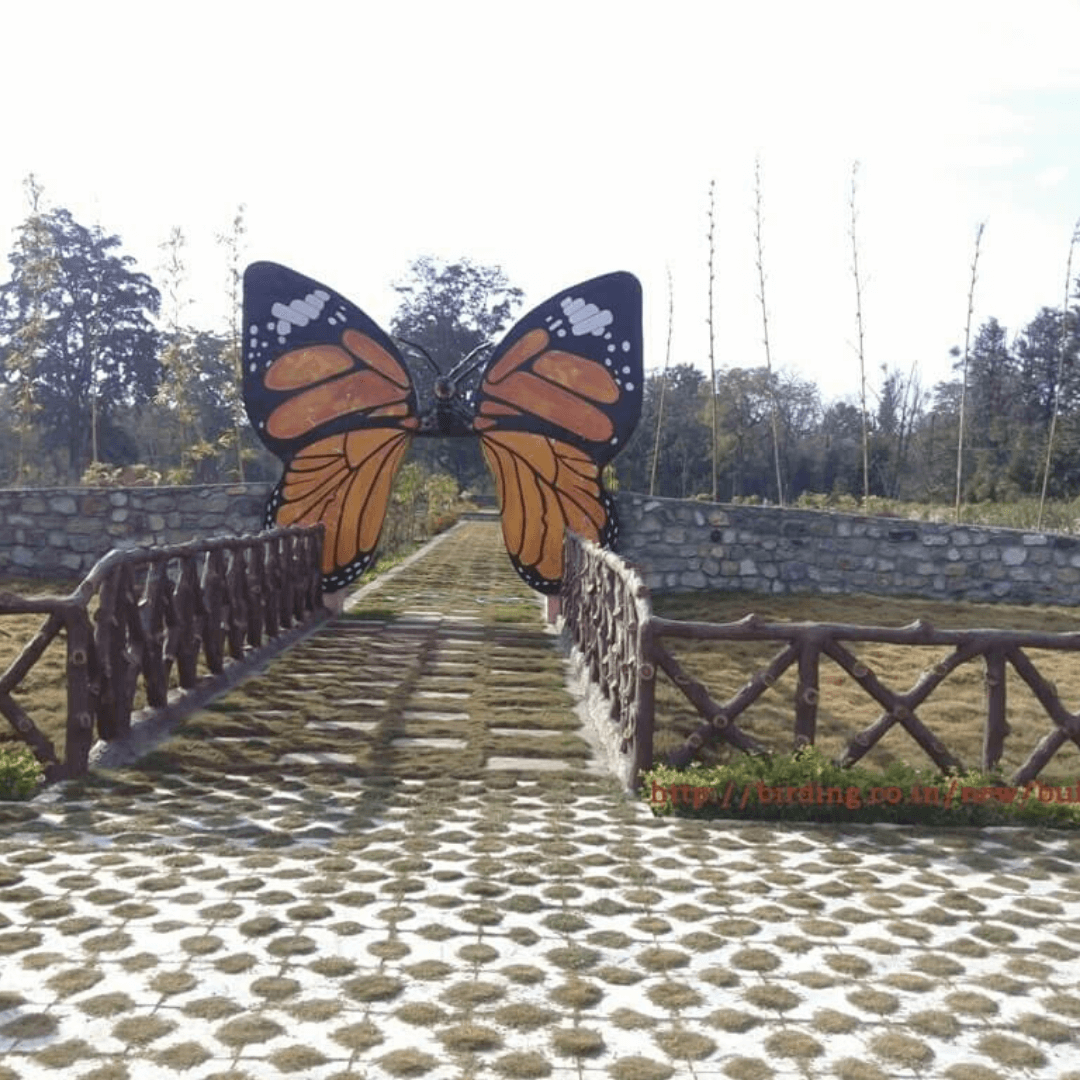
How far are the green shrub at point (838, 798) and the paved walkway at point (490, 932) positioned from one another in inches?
4.7

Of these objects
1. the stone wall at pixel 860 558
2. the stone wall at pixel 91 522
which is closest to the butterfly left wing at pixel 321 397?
the stone wall at pixel 91 522

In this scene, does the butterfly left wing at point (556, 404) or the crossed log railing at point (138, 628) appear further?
the butterfly left wing at point (556, 404)

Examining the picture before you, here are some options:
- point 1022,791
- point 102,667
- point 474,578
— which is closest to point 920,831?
point 1022,791

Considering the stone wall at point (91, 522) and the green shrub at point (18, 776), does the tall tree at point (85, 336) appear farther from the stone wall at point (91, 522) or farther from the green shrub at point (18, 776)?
the green shrub at point (18, 776)

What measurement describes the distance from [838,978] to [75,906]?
6.42ft

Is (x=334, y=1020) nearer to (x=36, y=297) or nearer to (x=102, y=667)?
(x=102, y=667)

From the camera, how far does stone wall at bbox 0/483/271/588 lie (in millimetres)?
9984

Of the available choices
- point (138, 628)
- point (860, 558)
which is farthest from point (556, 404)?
point (138, 628)

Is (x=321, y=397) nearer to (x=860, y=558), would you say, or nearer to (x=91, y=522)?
(x=91, y=522)

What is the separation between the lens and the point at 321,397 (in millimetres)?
8898

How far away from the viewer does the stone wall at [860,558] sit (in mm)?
10375

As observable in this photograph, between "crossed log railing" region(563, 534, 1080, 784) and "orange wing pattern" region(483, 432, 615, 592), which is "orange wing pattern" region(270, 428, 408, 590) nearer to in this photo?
"orange wing pattern" region(483, 432, 615, 592)

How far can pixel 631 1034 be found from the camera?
2252mm

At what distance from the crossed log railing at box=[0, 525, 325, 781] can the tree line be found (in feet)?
64.6
